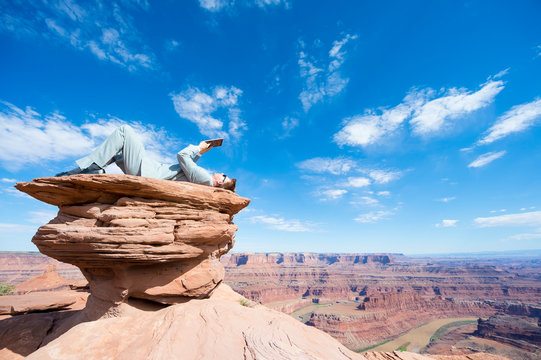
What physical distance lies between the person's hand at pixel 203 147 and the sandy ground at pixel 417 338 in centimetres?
7358

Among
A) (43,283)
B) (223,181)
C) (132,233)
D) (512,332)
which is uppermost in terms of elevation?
(223,181)

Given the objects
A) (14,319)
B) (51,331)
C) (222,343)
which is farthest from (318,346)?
(14,319)

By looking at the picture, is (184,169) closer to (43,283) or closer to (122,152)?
(122,152)

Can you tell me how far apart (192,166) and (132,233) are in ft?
9.09

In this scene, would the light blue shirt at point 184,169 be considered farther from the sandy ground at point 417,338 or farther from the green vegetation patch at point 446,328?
the green vegetation patch at point 446,328

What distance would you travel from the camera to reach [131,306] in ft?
22.5

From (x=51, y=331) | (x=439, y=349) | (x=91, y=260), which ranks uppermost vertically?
(x=91, y=260)

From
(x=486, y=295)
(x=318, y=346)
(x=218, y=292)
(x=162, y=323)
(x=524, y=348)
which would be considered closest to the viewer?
(x=318, y=346)

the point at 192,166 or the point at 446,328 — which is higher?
the point at 192,166

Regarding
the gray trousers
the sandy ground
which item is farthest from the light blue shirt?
the sandy ground

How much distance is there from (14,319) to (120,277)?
5273mm

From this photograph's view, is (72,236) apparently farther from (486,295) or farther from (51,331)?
(486,295)

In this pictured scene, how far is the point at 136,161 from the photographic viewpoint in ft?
23.5

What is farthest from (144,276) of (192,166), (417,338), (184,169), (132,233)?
(417,338)
